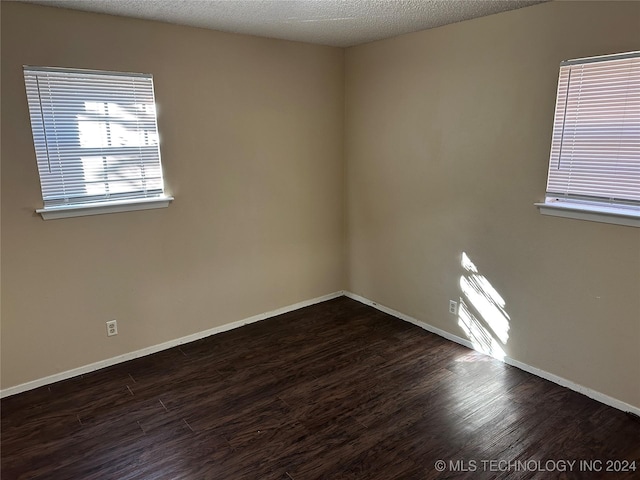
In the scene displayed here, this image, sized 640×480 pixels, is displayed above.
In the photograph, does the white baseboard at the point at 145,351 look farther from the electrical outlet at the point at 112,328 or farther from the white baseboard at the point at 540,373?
the white baseboard at the point at 540,373

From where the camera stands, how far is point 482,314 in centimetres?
322

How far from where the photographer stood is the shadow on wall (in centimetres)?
311

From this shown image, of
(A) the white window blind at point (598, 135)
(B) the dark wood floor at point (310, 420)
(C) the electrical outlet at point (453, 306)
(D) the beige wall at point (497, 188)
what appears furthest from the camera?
(C) the electrical outlet at point (453, 306)

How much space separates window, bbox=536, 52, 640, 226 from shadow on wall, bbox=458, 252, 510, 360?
0.75 metres

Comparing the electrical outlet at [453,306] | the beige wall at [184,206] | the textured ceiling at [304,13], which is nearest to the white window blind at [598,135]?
the textured ceiling at [304,13]

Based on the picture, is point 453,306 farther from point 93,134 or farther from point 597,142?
point 93,134

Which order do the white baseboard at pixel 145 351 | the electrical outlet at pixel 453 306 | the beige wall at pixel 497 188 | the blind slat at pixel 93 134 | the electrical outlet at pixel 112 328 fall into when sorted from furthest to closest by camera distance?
the electrical outlet at pixel 453 306 < the electrical outlet at pixel 112 328 < the white baseboard at pixel 145 351 < the blind slat at pixel 93 134 < the beige wall at pixel 497 188

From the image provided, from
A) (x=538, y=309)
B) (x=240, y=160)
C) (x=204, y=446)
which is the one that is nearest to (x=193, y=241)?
(x=240, y=160)

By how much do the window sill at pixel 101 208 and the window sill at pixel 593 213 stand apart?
2.66m

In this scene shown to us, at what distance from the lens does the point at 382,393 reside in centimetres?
277

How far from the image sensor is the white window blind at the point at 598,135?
2.32m

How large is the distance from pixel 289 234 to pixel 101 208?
1.63m

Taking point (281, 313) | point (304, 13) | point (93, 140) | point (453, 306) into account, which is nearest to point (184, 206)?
point (93, 140)

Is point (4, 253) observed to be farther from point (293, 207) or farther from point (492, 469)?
point (492, 469)
